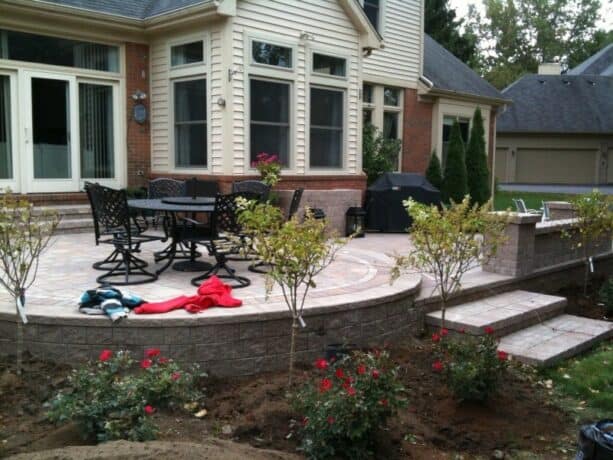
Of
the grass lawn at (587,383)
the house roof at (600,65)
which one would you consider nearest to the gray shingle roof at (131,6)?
the grass lawn at (587,383)

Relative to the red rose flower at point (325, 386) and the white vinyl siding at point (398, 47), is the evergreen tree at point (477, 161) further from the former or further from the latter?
the red rose flower at point (325, 386)

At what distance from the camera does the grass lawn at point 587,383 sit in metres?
4.57

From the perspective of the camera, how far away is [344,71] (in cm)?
1098

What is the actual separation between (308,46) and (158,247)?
4.37 metres

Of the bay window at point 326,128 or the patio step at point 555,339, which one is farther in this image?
the bay window at point 326,128

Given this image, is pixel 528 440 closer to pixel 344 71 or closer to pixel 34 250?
pixel 34 250

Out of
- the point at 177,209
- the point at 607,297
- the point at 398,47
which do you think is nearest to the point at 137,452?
the point at 177,209

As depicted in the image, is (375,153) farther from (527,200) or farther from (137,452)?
(137,452)

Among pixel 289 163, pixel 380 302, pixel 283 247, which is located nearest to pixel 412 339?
pixel 380 302

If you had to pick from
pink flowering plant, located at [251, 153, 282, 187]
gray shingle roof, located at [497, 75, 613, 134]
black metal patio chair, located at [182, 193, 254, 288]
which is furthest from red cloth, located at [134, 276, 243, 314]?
gray shingle roof, located at [497, 75, 613, 134]

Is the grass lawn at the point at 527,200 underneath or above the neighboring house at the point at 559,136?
underneath

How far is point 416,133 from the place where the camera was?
50.3 feet

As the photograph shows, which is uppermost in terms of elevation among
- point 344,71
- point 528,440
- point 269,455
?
point 344,71

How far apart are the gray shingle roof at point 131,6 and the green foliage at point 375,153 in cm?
509
